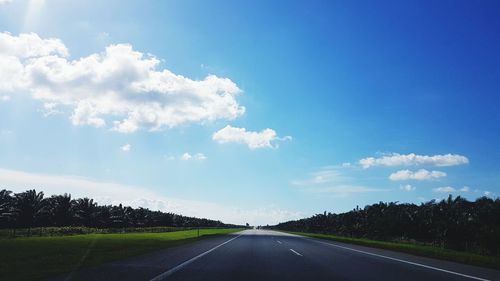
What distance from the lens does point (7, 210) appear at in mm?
82062

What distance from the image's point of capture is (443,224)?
49.6 m

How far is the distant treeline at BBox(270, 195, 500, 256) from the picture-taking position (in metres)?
40.6

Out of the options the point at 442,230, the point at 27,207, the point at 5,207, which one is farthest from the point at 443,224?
the point at 5,207

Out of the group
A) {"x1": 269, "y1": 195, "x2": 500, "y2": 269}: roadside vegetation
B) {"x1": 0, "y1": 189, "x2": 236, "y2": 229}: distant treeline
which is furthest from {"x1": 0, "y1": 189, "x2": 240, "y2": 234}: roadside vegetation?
{"x1": 269, "y1": 195, "x2": 500, "y2": 269}: roadside vegetation

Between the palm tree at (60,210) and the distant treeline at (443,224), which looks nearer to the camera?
the distant treeline at (443,224)

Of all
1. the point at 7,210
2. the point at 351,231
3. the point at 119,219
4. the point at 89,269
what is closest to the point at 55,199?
the point at 7,210

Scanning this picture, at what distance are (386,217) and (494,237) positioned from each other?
106 feet

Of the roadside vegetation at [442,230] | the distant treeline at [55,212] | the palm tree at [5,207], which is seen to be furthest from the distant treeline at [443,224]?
the palm tree at [5,207]

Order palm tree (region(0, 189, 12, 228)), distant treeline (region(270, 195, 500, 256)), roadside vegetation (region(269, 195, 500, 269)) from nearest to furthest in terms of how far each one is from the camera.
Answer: roadside vegetation (region(269, 195, 500, 269)), distant treeline (region(270, 195, 500, 256)), palm tree (region(0, 189, 12, 228))

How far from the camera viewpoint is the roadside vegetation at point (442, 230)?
31.4m

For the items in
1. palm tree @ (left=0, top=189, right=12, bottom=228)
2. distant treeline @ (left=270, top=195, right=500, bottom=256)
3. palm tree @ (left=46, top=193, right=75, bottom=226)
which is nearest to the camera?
distant treeline @ (left=270, top=195, right=500, bottom=256)

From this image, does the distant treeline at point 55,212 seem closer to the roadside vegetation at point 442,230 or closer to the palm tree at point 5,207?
the palm tree at point 5,207

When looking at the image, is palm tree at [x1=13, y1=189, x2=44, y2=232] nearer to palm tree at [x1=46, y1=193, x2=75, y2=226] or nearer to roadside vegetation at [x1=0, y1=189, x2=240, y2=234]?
roadside vegetation at [x1=0, y1=189, x2=240, y2=234]

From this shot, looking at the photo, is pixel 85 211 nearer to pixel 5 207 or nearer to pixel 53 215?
pixel 53 215
